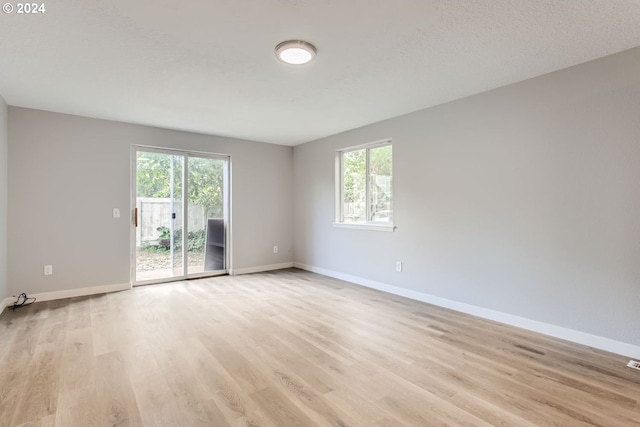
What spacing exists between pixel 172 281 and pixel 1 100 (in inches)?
119

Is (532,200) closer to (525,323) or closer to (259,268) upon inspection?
(525,323)

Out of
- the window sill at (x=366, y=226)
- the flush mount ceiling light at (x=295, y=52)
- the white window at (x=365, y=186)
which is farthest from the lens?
the white window at (x=365, y=186)

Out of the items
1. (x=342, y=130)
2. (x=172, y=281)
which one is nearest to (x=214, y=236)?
(x=172, y=281)

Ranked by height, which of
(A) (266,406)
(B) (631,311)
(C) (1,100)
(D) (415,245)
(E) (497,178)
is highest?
(C) (1,100)

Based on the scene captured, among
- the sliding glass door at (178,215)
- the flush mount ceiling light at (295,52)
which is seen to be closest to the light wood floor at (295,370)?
the sliding glass door at (178,215)

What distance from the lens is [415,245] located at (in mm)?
3955

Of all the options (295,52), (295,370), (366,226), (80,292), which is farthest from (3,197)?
(366,226)

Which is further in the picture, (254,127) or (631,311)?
(254,127)

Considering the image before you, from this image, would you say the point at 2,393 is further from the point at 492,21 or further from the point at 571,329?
the point at 571,329

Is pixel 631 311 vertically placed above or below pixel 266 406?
above

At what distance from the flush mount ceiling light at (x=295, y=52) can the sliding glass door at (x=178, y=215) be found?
10.4 feet

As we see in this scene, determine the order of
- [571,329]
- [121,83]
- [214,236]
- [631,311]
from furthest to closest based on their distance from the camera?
[214,236]
[121,83]
[571,329]
[631,311]

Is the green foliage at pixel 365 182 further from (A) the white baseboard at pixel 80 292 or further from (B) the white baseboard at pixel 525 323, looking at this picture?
(A) the white baseboard at pixel 80 292

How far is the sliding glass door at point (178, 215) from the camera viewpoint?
184 inches
